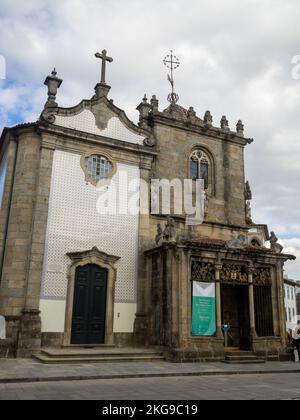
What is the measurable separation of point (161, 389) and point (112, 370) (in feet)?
9.91

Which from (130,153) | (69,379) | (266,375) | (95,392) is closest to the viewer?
(95,392)

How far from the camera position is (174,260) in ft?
51.8

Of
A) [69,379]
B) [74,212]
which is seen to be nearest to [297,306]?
[74,212]

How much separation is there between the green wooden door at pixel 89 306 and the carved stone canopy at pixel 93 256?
0.35m

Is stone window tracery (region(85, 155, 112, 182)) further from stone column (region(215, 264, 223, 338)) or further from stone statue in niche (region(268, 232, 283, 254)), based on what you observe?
stone statue in niche (region(268, 232, 283, 254))

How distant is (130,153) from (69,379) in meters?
11.3

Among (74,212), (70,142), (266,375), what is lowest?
(266,375)

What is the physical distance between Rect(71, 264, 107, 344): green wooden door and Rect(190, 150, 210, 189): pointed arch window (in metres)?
7.26

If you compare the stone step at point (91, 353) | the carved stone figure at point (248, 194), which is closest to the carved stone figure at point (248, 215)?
the carved stone figure at point (248, 194)

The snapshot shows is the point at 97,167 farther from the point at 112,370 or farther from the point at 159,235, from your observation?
the point at 112,370

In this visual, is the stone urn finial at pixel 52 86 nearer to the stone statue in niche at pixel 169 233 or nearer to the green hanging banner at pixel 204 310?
the stone statue in niche at pixel 169 233

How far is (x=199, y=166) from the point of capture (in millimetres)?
21234
